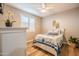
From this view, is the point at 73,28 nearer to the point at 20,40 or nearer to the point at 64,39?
the point at 64,39

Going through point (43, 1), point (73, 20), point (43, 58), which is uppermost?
point (43, 1)

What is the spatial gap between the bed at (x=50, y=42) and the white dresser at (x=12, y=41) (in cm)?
24

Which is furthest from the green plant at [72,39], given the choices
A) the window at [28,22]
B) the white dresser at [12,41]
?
the white dresser at [12,41]

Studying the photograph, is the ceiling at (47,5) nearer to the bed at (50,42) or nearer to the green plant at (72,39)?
the bed at (50,42)

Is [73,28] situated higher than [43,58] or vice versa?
[73,28]

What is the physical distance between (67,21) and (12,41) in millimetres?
1061

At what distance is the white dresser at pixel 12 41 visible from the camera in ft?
5.13

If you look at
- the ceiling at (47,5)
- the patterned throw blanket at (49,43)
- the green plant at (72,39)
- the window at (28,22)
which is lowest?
the patterned throw blanket at (49,43)

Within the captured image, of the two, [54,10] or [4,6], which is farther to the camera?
[54,10]

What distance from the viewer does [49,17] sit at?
175 cm

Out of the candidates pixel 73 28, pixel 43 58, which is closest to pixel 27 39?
pixel 43 58

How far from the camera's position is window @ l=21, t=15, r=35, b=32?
1.67 m

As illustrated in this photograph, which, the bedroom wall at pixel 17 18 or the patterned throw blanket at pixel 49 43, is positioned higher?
the bedroom wall at pixel 17 18

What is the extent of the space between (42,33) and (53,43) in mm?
268
